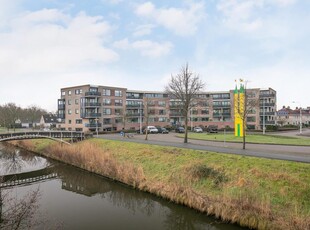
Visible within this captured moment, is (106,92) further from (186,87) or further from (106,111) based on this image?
(186,87)

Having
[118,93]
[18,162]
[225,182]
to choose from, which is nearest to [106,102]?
[118,93]

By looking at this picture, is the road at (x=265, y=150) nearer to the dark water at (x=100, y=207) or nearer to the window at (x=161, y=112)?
the dark water at (x=100, y=207)

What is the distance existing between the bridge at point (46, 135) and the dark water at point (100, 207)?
9074mm

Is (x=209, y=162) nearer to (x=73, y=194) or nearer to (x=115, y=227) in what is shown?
(x=115, y=227)

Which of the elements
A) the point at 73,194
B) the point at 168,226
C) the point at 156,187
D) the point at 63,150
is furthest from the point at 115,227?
the point at 63,150

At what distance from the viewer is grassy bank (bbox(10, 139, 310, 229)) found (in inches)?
476

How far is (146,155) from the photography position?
25.3m

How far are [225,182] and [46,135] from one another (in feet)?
97.8

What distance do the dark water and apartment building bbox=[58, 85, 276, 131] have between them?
98.3 ft

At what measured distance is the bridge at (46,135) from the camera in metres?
33.0

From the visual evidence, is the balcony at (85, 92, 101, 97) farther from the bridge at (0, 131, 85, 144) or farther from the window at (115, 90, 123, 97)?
the bridge at (0, 131, 85, 144)

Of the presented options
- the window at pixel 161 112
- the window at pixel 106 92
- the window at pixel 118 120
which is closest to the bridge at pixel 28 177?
the window at pixel 106 92

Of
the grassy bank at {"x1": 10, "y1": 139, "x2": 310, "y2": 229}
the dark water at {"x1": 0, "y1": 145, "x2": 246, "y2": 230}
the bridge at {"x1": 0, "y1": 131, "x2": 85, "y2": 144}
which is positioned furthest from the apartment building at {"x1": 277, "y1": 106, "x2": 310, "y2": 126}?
the dark water at {"x1": 0, "y1": 145, "x2": 246, "y2": 230}

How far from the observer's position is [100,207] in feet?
54.4
